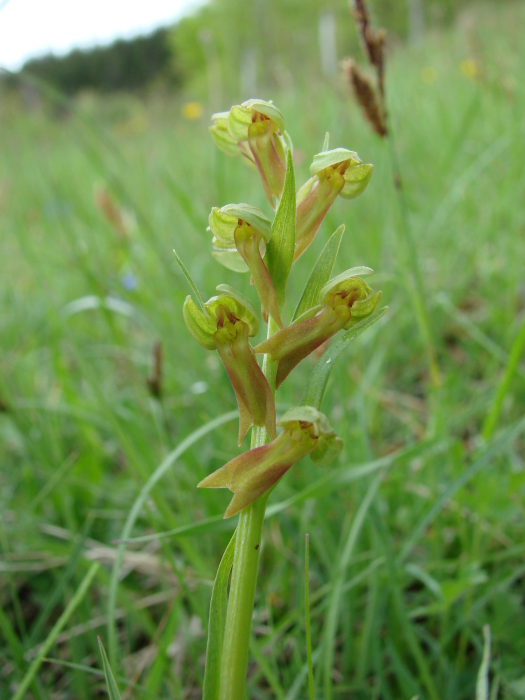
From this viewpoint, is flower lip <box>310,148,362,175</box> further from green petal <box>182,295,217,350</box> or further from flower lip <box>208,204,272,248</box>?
green petal <box>182,295,217,350</box>

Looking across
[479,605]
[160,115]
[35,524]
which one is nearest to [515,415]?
[479,605]

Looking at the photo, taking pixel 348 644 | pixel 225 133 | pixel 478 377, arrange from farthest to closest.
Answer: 1. pixel 478 377
2. pixel 348 644
3. pixel 225 133

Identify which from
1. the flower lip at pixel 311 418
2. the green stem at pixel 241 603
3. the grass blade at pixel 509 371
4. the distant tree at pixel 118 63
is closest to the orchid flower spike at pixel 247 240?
the flower lip at pixel 311 418

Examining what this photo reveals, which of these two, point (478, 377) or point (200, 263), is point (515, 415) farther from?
point (200, 263)

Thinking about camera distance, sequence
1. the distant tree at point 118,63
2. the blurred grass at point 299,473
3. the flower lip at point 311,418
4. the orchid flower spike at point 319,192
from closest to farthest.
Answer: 1. the flower lip at point 311,418
2. the orchid flower spike at point 319,192
3. the blurred grass at point 299,473
4. the distant tree at point 118,63

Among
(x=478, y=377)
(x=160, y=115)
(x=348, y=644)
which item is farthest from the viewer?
(x=160, y=115)

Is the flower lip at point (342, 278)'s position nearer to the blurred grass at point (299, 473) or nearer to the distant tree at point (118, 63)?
the blurred grass at point (299, 473)
